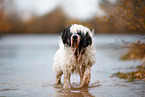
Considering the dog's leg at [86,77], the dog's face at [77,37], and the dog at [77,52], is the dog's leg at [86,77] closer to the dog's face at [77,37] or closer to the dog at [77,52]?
the dog at [77,52]

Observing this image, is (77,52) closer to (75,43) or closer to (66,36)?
(75,43)

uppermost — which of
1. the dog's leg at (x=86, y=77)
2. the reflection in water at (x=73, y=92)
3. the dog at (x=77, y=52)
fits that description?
the dog at (x=77, y=52)

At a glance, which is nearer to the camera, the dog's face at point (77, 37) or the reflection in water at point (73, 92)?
the reflection in water at point (73, 92)

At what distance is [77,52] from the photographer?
6938mm

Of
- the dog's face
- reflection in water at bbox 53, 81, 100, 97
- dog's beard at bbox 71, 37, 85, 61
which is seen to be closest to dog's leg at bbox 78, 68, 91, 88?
reflection in water at bbox 53, 81, 100, 97

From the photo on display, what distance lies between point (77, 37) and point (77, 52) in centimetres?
53

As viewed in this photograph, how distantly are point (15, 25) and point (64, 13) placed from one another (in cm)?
1354

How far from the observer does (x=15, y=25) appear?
242 ft

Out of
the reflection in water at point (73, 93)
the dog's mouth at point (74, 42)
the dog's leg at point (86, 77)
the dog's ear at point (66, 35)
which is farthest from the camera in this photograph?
the dog's leg at point (86, 77)

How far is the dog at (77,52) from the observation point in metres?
6.64

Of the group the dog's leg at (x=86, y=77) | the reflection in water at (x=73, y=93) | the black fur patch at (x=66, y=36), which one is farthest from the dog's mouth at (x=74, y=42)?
the reflection in water at (x=73, y=93)

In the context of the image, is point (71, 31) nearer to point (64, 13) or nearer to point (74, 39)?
point (74, 39)

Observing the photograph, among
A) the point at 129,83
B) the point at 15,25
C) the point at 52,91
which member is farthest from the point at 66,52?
the point at 15,25

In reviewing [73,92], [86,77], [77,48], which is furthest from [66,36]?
[73,92]
